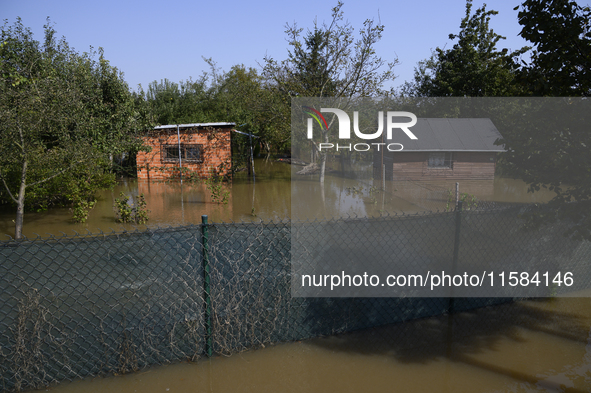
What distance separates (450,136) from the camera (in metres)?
22.9

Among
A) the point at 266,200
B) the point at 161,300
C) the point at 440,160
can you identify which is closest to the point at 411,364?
the point at 161,300

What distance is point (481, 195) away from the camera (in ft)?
58.5

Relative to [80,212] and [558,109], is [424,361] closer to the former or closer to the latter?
[558,109]

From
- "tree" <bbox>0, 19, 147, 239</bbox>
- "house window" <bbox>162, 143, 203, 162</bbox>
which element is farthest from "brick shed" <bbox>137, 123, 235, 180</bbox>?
"tree" <bbox>0, 19, 147, 239</bbox>

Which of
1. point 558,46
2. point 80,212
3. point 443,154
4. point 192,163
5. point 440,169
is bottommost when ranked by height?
point 80,212

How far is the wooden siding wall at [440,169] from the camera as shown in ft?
73.0

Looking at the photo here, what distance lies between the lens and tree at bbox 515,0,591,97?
11.0 feet

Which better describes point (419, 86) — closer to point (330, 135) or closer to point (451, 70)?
point (451, 70)

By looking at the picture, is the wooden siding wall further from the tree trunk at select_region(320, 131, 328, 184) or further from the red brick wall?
the red brick wall

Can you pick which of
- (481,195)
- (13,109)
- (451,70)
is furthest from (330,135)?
(13,109)

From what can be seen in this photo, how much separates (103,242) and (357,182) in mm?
18392

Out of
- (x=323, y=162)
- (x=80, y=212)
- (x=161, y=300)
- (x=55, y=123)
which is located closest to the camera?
(x=161, y=300)

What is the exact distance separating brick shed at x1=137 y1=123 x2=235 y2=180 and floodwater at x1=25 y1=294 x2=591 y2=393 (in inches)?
677

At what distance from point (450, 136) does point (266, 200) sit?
13.1m
